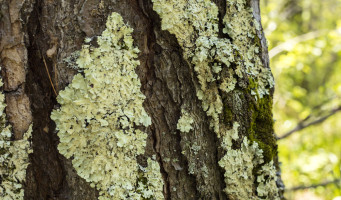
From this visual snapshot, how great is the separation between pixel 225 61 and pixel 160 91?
25cm

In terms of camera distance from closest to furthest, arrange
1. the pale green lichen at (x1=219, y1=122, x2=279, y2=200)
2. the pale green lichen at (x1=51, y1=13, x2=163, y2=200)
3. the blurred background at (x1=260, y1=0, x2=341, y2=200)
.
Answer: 1. the pale green lichen at (x1=51, y1=13, x2=163, y2=200)
2. the pale green lichen at (x1=219, y1=122, x2=279, y2=200)
3. the blurred background at (x1=260, y1=0, x2=341, y2=200)

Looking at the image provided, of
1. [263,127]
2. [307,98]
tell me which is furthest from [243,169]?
[307,98]

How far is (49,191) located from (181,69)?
2.06ft

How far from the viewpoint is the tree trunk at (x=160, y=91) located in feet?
3.20

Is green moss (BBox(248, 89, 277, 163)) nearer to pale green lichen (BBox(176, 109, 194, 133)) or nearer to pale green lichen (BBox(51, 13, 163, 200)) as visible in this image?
pale green lichen (BBox(176, 109, 194, 133))

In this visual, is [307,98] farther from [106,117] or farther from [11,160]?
[11,160]

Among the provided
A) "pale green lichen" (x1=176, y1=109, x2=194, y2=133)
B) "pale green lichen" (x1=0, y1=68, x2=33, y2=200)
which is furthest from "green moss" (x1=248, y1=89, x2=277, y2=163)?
"pale green lichen" (x1=0, y1=68, x2=33, y2=200)

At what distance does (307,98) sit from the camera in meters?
6.45

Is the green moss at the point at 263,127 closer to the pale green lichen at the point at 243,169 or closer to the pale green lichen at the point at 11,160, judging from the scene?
the pale green lichen at the point at 243,169

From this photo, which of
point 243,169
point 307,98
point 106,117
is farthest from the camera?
point 307,98

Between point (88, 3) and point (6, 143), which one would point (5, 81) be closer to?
point (6, 143)

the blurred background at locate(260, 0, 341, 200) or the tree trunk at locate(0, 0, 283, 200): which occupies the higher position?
the blurred background at locate(260, 0, 341, 200)

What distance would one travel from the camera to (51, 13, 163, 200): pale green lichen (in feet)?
3.14

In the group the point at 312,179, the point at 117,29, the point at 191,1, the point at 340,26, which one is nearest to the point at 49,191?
the point at 117,29
